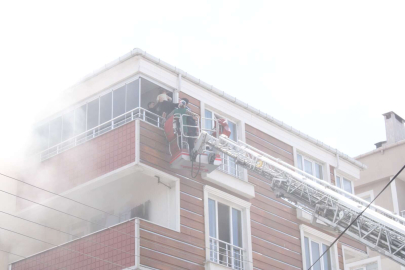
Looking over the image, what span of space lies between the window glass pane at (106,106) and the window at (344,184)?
10274 mm

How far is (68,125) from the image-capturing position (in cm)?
2519

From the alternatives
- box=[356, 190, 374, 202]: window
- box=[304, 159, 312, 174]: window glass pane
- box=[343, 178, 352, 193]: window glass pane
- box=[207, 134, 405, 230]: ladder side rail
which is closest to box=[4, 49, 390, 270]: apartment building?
box=[207, 134, 405, 230]: ladder side rail

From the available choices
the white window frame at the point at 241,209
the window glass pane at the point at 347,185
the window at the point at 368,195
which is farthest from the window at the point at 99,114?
the window at the point at 368,195

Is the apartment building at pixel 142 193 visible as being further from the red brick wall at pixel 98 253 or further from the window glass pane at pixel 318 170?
the window glass pane at pixel 318 170

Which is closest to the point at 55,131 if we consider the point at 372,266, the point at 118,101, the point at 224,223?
the point at 118,101

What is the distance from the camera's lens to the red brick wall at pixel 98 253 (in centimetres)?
2091

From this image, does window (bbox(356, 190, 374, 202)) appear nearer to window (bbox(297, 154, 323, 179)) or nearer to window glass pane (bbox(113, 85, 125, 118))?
window (bbox(297, 154, 323, 179))

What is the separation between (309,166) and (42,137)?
32.4 feet

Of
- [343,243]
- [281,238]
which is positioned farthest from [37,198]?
[343,243]

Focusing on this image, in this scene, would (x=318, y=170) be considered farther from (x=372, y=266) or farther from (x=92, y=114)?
(x=372, y=266)

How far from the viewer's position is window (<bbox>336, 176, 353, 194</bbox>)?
101 ft

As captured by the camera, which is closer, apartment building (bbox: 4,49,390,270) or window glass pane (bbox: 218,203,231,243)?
A: apartment building (bbox: 4,49,390,270)

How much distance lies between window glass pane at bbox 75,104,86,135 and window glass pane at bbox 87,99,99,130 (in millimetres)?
154

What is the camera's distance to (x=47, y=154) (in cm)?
2561
